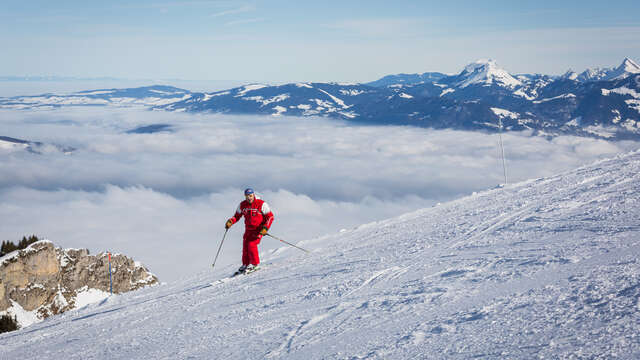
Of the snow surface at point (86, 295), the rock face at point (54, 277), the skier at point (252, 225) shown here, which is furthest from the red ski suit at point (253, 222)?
the snow surface at point (86, 295)

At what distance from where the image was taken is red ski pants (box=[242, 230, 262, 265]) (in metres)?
10.7

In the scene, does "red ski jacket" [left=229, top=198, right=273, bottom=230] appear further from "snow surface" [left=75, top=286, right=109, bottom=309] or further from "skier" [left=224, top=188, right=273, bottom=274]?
"snow surface" [left=75, top=286, right=109, bottom=309]

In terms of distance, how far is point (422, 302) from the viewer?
227 inches

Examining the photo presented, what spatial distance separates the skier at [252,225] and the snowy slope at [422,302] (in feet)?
1.43

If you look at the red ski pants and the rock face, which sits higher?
the red ski pants

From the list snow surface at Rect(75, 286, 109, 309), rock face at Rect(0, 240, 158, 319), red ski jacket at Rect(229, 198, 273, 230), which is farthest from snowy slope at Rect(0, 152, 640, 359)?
snow surface at Rect(75, 286, 109, 309)

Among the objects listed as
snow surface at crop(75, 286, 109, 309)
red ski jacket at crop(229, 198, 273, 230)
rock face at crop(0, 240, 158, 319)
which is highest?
red ski jacket at crop(229, 198, 273, 230)

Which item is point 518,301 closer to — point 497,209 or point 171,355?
point 171,355

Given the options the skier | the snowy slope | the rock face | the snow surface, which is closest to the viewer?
the snowy slope

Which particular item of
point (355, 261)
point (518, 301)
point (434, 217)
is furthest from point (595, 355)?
point (434, 217)

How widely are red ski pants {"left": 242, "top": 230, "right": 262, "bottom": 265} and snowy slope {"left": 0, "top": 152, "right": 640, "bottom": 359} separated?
16.9 inches

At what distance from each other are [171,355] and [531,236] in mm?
6011

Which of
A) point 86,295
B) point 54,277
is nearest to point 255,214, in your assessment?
point 86,295

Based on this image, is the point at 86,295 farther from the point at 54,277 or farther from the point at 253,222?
the point at 253,222
